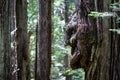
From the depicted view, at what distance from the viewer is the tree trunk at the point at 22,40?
20.3 feet

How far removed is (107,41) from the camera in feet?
21.9

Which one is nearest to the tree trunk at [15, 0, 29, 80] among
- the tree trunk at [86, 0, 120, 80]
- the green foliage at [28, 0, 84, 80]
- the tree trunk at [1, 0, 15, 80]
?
the tree trunk at [86, 0, 120, 80]

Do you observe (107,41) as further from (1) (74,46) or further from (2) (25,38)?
(2) (25,38)

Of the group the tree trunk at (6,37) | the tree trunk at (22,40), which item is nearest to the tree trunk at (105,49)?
the tree trunk at (22,40)

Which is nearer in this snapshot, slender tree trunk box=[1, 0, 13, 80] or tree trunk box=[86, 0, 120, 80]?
slender tree trunk box=[1, 0, 13, 80]

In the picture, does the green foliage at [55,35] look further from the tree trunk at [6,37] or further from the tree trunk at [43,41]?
the tree trunk at [6,37]

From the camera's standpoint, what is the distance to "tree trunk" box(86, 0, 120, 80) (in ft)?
21.7

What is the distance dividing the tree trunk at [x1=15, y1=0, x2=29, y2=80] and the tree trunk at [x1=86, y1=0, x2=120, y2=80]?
5.94 feet

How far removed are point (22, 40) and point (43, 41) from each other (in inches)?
77.8

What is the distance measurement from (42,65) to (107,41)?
2.39 m

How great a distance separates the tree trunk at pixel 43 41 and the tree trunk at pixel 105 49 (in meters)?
1.87

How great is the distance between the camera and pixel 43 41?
8.23 meters

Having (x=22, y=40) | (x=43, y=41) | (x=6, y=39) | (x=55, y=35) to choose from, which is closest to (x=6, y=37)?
(x=6, y=39)

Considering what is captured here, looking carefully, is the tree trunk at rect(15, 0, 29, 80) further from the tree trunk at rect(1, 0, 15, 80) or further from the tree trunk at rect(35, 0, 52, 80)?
the tree trunk at rect(1, 0, 15, 80)
